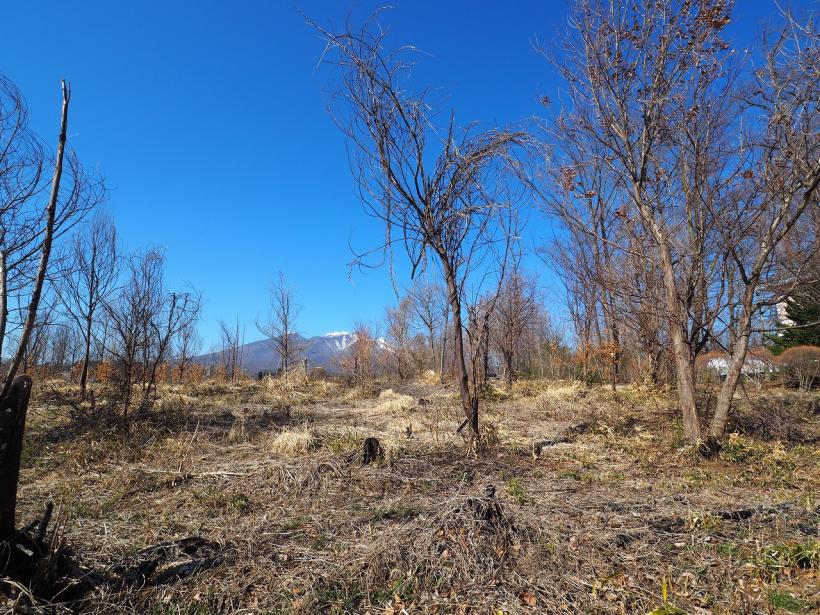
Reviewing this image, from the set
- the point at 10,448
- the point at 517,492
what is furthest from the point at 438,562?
the point at 10,448

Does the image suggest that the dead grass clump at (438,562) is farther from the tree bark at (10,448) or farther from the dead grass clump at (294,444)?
the dead grass clump at (294,444)

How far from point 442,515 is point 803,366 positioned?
15381 mm

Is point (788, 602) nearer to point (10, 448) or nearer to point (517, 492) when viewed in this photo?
point (517, 492)

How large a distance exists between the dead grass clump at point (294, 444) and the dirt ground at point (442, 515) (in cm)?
3

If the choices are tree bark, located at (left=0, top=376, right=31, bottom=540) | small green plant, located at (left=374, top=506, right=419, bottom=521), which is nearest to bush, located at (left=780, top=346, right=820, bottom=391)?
small green plant, located at (left=374, top=506, right=419, bottom=521)

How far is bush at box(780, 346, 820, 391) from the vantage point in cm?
1350

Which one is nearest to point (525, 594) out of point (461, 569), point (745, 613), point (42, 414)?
point (461, 569)

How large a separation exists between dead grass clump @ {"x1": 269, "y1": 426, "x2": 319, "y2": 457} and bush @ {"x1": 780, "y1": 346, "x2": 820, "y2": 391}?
13961 mm

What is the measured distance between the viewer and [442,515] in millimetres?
3270

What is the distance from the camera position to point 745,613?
238cm

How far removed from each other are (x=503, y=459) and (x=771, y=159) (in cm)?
550

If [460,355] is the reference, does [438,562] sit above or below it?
below

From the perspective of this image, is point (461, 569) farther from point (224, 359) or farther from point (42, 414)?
point (224, 359)

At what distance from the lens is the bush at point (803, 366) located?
1350 centimetres
